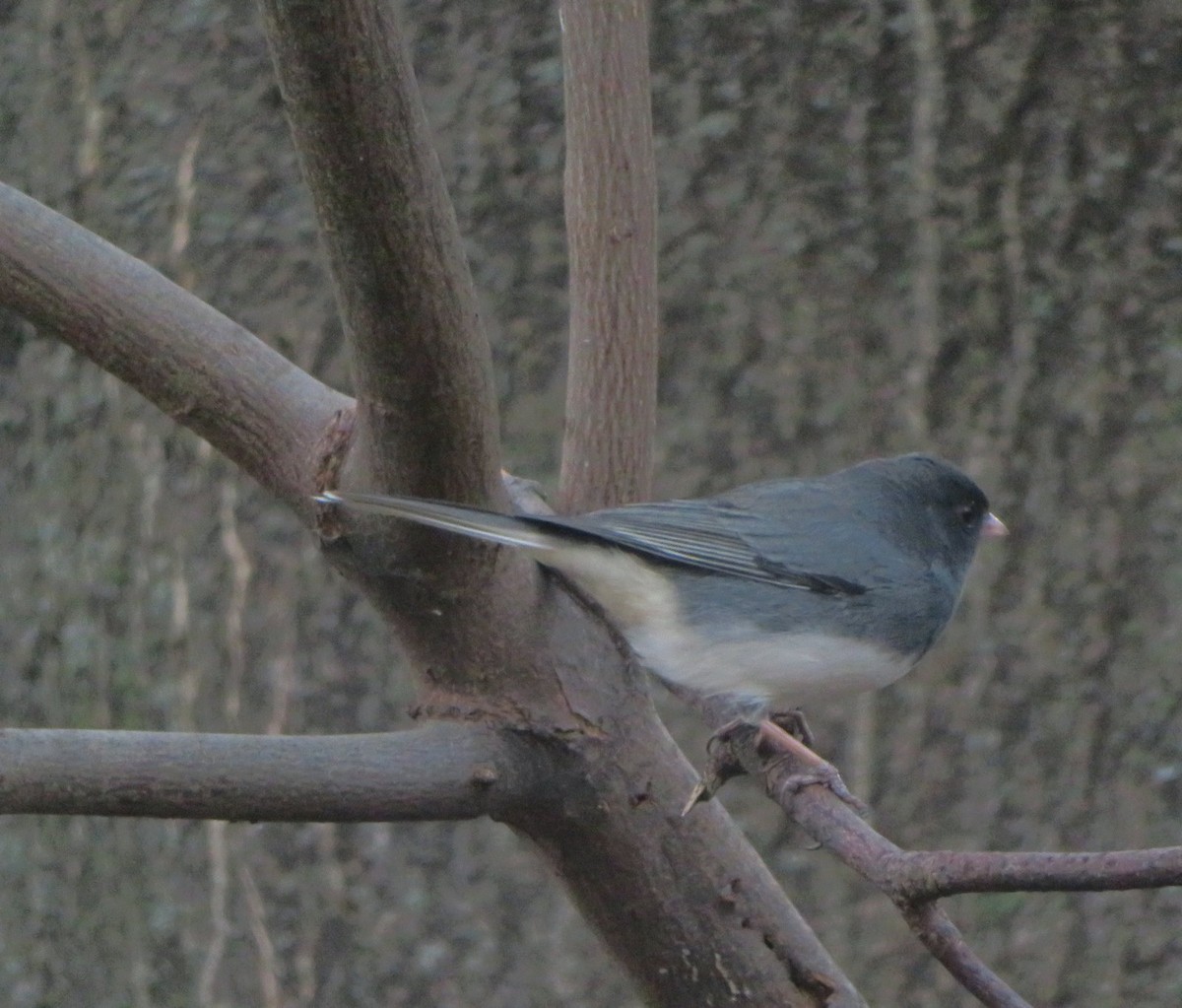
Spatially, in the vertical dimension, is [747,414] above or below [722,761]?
above

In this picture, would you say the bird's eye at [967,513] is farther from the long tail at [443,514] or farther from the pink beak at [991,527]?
the long tail at [443,514]

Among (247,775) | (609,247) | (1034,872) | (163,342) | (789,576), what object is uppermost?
(609,247)

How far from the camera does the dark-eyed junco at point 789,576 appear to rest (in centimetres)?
204

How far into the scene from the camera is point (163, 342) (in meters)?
1.61

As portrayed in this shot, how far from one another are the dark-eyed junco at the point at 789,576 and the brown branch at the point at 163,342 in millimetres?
346

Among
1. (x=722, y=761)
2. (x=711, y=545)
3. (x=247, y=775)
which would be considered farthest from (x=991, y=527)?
(x=247, y=775)

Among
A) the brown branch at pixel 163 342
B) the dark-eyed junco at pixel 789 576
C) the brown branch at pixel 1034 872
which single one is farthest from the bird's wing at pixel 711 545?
the brown branch at pixel 1034 872

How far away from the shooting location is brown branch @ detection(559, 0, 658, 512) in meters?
1.86

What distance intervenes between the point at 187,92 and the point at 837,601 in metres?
1.48

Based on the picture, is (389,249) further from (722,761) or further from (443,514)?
(722,761)

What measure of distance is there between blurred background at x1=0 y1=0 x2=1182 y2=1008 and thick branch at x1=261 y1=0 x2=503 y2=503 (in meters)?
1.29

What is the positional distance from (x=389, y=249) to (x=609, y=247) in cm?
69

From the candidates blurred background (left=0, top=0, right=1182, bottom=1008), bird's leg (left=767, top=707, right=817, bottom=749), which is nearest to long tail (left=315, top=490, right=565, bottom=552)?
bird's leg (left=767, top=707, right=817, bottom=749)

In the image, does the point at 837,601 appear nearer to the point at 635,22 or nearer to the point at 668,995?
the point at 668,995
